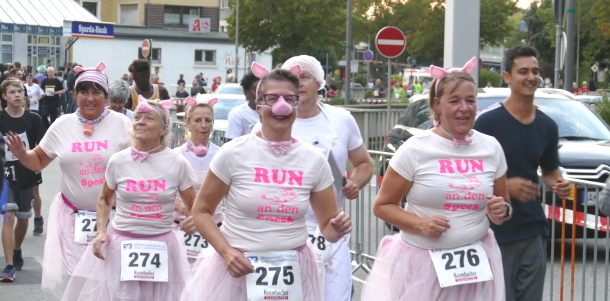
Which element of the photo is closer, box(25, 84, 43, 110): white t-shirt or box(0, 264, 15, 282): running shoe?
box(0, 264, 15, 282): running shoe

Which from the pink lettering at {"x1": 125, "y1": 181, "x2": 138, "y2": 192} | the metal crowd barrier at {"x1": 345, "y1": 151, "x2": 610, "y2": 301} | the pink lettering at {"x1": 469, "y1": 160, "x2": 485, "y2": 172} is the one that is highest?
the pink lettering at {"x1": 469, "y1": 160, "x2": 485, "y2": 172}

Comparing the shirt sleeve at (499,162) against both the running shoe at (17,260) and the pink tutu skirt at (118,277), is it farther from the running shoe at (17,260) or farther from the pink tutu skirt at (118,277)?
the running shoe at (17,260)

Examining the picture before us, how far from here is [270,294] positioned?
4.06m

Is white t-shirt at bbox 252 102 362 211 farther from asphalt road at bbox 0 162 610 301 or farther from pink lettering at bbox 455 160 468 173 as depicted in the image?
asphalt road at bbox 0 162 610 301

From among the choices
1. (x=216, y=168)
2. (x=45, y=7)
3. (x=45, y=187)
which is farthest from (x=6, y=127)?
(x=45, y=7)

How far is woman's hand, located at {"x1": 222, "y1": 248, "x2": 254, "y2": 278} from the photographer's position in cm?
393

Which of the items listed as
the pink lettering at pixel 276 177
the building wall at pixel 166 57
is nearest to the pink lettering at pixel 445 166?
the pink lettering at pixel 276 177

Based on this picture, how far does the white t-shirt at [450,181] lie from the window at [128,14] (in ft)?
211

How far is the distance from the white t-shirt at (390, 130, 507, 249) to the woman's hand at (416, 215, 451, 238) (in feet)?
0.28

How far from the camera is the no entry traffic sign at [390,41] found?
19.1m

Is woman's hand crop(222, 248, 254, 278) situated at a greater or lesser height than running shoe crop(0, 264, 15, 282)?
greater

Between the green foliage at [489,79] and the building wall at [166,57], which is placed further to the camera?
the building wall at [166,57]

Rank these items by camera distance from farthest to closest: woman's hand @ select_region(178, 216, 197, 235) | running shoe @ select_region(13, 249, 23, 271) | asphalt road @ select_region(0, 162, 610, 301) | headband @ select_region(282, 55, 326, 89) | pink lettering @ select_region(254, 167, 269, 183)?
1. running shoe @ select_region(13, 249, 23, 271)
2. asphalt road @ select_region(0, 162, 610, 301)
3. woman's hand @ select_region(178, 216, 197, 235)
4. headband @ select_region(282, 55, 326, 89)
5. pink lettering @ select_region(254, 167, 269, 183)

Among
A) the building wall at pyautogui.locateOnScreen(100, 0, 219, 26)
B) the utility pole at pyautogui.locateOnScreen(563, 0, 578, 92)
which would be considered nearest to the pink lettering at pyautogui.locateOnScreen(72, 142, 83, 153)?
the utility pole at pyautogui.locateOnScreen(563, 0, 578, 92)
